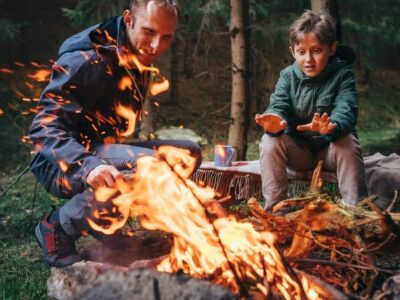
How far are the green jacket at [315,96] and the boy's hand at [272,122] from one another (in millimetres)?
275

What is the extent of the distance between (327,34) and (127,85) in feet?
5.82

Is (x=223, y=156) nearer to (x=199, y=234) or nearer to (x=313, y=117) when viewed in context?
(x=313, y=117)

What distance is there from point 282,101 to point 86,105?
1822 mm

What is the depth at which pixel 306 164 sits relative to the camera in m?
4.49

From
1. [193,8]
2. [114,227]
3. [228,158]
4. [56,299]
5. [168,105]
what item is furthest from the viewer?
[168,105]

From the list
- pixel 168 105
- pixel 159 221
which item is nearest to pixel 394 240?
pixel 159 221

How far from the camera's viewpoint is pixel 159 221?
2.90m

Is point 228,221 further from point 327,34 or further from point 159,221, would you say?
point 327,34

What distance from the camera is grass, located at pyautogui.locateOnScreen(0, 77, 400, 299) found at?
3.49m

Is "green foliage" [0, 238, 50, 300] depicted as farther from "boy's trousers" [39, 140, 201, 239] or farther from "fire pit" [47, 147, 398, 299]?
"fire pit" [47, 147, 398, 299]

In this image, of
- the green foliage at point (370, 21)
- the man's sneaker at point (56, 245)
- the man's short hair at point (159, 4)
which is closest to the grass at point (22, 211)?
the man's sneaker at point (56, 245)

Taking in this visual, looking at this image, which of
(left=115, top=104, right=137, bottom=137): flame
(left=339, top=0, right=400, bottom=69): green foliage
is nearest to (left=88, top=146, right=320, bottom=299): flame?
(left=115, top=104, right=137, bottom=137): flame

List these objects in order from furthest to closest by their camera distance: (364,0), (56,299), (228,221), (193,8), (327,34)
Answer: (364,0), (193,8), (327,34), (228,221), (56,299)

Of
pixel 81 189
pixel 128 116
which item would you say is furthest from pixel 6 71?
pixel 81 189
